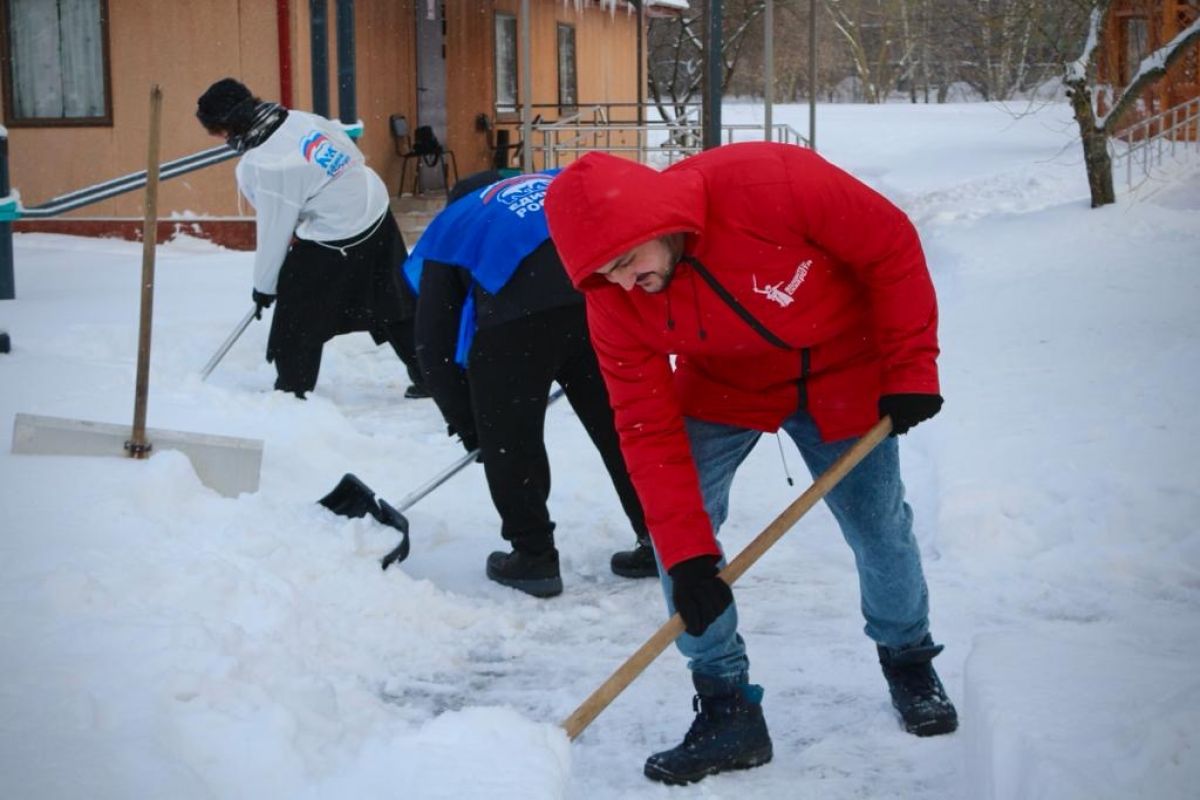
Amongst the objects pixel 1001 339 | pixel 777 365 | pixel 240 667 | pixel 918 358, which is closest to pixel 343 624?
pixel 240 667

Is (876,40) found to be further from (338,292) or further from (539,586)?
(539,586)

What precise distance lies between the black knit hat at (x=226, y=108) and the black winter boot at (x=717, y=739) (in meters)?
4.28

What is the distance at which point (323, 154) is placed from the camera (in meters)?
7.19

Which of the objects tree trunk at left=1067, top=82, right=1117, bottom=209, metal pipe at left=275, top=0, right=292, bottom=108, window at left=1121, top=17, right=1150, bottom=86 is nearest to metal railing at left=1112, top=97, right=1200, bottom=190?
tree trunk at left=1067, top=82, right=1117, bottom=209

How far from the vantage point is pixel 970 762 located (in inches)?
129

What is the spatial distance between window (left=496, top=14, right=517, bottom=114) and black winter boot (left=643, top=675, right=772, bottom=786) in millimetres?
14636

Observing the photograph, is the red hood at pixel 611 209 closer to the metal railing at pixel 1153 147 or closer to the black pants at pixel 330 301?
the black pants at pixel 330 301

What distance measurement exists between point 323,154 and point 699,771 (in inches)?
177

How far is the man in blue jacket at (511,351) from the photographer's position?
15.4ft

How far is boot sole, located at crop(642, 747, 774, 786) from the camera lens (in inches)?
139

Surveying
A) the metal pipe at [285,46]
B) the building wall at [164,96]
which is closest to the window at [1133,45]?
the metal pipe at [285,46]

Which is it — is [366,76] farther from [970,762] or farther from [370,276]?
[970,762]

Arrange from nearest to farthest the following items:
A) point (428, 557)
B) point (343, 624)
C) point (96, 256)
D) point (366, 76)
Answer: point (343, 624), point (428, 557), point (96, 256), point (366, 76)

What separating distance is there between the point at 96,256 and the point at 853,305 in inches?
386
